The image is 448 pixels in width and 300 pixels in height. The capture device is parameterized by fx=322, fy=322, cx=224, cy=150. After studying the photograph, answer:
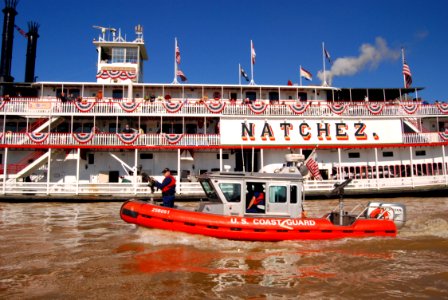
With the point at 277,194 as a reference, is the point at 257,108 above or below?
above

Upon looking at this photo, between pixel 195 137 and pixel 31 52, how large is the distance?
71.1 ft

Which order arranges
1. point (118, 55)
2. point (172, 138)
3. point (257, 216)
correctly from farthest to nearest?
point (118, 55)
point (172, 138)
point (257, 216)

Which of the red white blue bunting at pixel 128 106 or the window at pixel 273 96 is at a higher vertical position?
the window at pixel 273 96

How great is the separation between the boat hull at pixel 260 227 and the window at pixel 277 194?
22.7 inches

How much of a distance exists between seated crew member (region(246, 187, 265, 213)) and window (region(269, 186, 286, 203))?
0.29 meters

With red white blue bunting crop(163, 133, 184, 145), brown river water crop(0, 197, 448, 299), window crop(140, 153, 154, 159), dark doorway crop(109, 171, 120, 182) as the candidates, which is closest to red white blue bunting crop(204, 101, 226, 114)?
red white blue bunting crop(163, 133, 184, 145)

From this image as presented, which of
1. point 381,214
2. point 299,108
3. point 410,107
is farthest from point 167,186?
point 410,107

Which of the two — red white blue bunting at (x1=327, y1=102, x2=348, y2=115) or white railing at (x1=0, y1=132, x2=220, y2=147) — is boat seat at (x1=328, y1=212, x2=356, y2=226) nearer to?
white railing at (x1=0, y1=132, x2=220, y2=147)

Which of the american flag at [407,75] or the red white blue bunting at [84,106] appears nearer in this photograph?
the red white blue bunting at [84,106]

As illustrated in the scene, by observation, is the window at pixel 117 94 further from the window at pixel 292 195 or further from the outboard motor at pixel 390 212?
the outboard motor at pixel 390 212

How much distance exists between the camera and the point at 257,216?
959 centimetres

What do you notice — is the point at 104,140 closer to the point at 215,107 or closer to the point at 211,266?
the point at 215,107

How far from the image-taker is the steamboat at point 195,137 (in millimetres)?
22281

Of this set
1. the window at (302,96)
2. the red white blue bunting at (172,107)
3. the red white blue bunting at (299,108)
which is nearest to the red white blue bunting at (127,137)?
the red white blue bunting at (172,107)
